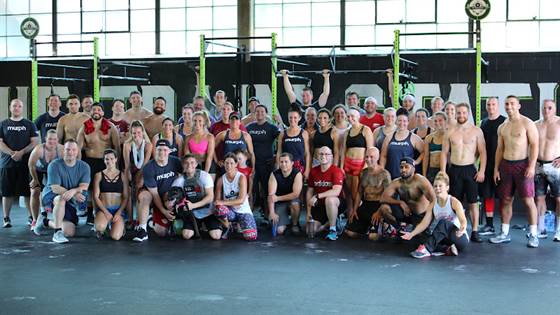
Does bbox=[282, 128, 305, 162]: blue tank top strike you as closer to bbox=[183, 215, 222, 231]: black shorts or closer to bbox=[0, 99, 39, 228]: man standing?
bbox=[183, 215, 222, 231]: black shorts

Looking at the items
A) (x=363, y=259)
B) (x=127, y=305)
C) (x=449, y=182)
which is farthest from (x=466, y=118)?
(x=127, y=305)

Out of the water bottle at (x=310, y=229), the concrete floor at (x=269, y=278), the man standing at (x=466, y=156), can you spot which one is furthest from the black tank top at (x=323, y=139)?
the man standing at (x=466, y=156)

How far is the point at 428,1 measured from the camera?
11133 mm

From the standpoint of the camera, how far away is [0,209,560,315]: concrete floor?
4.77 metres

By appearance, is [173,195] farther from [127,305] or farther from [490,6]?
[490,6]

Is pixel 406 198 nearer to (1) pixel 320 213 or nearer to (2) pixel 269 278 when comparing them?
(1) pixel 320 213

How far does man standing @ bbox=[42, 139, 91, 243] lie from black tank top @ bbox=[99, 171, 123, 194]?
14 centimetres

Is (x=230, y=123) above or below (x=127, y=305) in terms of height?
above

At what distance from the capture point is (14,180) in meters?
8.45

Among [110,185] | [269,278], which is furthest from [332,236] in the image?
[110,185]

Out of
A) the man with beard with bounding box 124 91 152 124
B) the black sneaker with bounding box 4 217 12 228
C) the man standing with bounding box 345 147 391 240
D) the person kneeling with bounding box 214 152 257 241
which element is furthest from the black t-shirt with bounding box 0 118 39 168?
the man standing with bounding box 345 147 391 240

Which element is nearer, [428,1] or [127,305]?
[127,305]

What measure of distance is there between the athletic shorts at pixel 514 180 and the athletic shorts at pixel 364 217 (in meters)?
1.21

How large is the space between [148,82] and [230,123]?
433 cm
